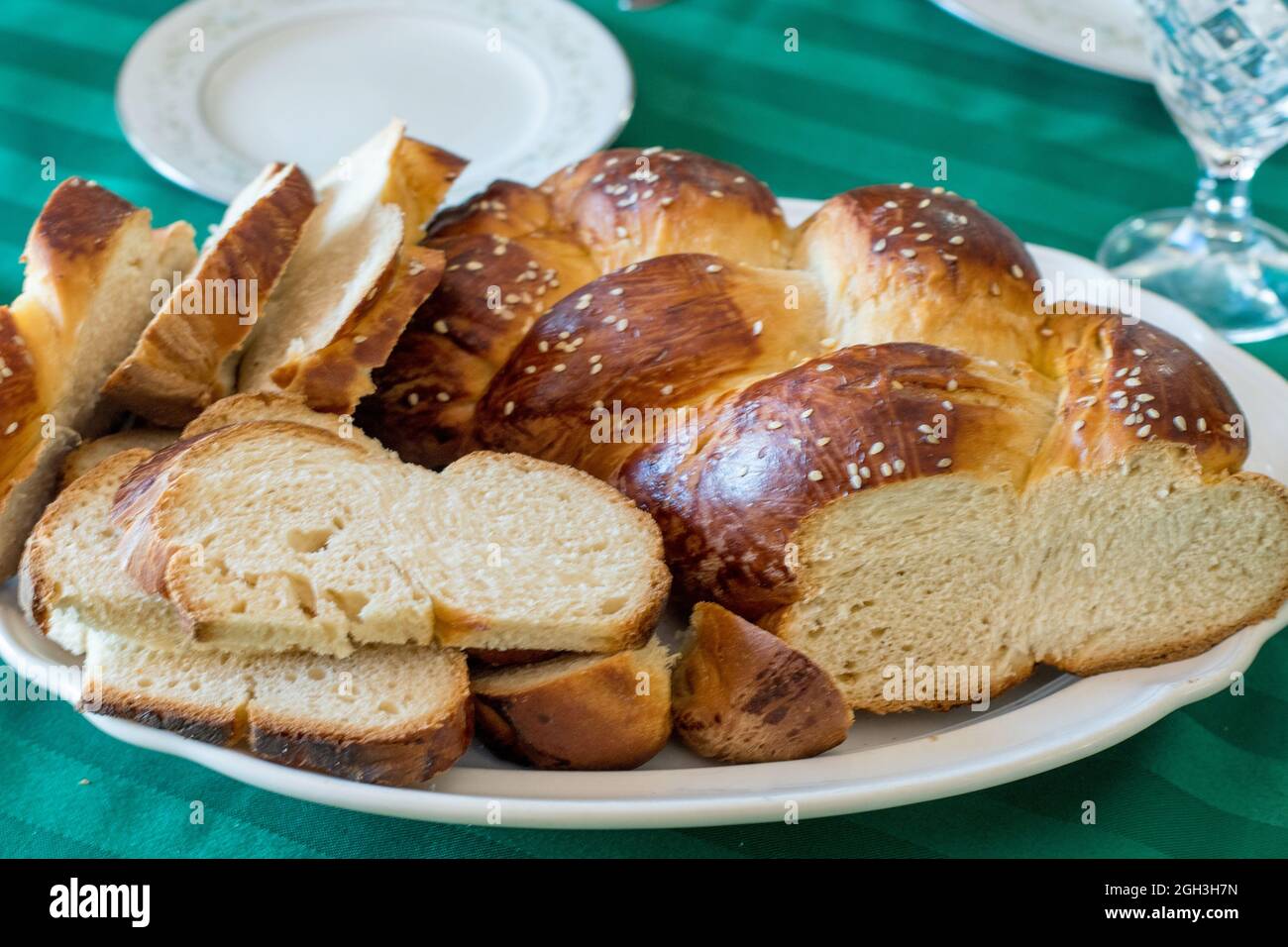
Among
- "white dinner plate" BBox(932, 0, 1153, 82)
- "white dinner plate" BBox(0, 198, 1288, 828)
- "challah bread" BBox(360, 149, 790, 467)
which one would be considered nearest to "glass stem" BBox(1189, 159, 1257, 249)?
"white dinner plate" BBox(932, 0, 1153, 82)

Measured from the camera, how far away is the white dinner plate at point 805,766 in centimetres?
155

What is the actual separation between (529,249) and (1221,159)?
148 centimetres

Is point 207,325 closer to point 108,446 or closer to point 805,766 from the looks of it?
point 108,446

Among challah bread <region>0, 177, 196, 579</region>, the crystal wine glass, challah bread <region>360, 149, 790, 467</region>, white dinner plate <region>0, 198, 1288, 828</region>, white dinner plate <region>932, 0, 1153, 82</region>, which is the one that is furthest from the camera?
white dinner plate <region>932, 0, 1153, 82</region>

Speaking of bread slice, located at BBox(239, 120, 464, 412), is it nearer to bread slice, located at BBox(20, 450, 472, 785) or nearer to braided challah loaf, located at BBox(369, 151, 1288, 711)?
braided challah loaf, located at BBox(369, 151, 1288, 711)

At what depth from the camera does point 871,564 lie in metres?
1.79

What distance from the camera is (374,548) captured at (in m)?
1.70

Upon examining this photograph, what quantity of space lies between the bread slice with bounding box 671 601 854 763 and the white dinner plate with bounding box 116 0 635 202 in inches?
53.2

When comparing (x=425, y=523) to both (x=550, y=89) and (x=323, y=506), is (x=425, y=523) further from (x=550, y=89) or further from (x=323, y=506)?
(x=550, y=89)

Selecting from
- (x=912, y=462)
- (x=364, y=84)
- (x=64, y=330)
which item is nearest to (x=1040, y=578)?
(x=912, y=462)

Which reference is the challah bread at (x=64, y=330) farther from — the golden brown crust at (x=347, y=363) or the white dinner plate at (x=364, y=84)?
the white dinner plate at (x=364, y=84)

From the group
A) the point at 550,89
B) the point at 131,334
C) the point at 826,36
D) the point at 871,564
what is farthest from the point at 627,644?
the point at 826,36

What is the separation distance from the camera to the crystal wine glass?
256 centimetres
